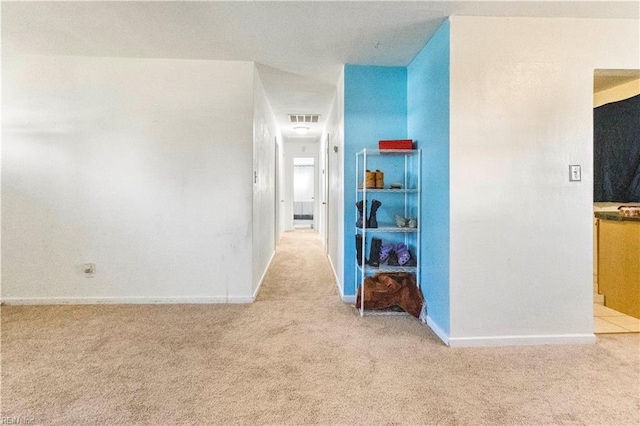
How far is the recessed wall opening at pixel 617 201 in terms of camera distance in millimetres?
2709

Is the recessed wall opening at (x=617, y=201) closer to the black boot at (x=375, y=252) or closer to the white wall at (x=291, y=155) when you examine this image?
the black boot at (x=375, y=252)

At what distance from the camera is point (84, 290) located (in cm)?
305

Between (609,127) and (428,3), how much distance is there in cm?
251

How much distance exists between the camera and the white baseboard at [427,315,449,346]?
2.22 meters

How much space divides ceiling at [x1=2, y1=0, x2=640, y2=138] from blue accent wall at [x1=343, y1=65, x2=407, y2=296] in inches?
5.0

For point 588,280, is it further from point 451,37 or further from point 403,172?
point 451,37

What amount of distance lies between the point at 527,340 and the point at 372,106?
7.57ft

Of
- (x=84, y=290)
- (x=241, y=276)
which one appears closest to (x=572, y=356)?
(x=241, y=276)

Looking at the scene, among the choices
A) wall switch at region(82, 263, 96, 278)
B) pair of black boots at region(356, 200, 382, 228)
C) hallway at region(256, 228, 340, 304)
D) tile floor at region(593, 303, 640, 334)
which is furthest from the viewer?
hallway at region(256, 228, 340, 304)

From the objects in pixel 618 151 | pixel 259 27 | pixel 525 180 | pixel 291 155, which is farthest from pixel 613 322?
pixel 291 155

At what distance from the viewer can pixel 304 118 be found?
5.59 m

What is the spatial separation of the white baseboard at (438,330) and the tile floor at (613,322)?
121cm

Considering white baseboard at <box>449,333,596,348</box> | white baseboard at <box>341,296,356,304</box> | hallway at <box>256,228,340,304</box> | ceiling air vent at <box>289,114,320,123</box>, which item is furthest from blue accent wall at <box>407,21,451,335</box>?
ceiling air vent at <box>289,114,320,123</box>

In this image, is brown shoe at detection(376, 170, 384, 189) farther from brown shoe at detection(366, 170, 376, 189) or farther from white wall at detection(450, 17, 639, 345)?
white wall at detection(450, 17, 639, 345)
